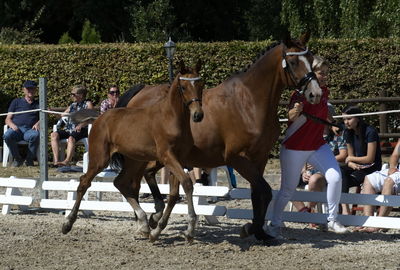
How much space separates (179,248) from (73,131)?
6.58 meters

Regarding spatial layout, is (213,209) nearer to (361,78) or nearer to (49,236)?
(49,236)

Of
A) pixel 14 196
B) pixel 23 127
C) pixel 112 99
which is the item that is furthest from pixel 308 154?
pixel 23 127

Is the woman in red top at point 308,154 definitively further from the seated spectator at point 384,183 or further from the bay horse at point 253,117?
the seated spectator at point 384,183

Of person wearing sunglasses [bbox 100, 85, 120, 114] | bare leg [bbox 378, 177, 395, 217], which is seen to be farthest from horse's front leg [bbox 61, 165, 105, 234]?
person wearing sunglasses [bbox 100, 85, 120, 114]

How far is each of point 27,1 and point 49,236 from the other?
22.6m

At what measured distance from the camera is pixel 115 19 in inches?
1249

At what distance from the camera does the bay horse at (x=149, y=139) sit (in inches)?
345

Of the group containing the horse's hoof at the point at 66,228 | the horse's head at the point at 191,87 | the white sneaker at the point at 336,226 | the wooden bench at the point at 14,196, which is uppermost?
the horse's head at the point at 191,87

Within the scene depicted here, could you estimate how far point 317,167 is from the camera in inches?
361

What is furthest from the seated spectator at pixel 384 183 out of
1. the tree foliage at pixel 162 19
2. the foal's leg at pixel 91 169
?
the tree foliage at pixel 162 19

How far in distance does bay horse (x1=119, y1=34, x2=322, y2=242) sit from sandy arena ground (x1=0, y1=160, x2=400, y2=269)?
52 cm

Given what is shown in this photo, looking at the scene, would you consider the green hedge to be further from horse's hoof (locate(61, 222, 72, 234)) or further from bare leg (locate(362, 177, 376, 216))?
horse's hoof (locate(61, 222, 72, 234))

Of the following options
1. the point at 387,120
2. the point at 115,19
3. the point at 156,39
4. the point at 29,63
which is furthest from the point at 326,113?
the point at 115,19

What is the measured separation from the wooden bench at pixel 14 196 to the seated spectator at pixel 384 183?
4213 mm
